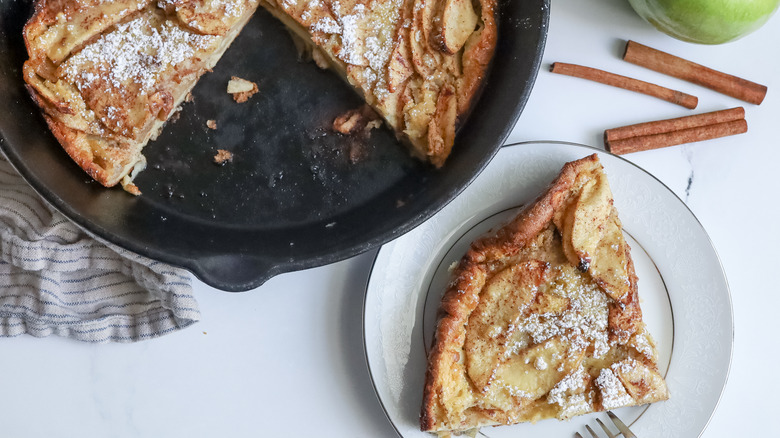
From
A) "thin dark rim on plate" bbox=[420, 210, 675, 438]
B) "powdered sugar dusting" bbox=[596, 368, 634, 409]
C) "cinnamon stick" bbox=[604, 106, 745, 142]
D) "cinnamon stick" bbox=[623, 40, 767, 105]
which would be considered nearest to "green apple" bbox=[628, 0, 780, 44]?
"cinnamon stick" bbox=[623, 40, 767, 105]

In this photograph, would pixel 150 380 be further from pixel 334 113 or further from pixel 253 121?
pixel 334 113

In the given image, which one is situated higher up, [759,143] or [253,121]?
[759,143]

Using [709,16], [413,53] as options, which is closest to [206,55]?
[413,53]

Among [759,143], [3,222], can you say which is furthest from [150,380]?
[759,143]

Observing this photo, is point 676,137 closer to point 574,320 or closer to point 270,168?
point 574,320

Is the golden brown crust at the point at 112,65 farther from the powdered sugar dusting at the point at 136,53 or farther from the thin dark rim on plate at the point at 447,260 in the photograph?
the thin dark rim on plate at the point at 447,260

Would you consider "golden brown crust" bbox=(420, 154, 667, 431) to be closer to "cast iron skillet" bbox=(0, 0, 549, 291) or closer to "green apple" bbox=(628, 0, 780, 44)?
"cast iron skillet" bbox=(0, 0, 549, 291)

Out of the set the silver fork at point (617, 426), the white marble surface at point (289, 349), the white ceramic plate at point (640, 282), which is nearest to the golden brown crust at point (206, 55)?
the white ceramic plate at point (640, 282)
